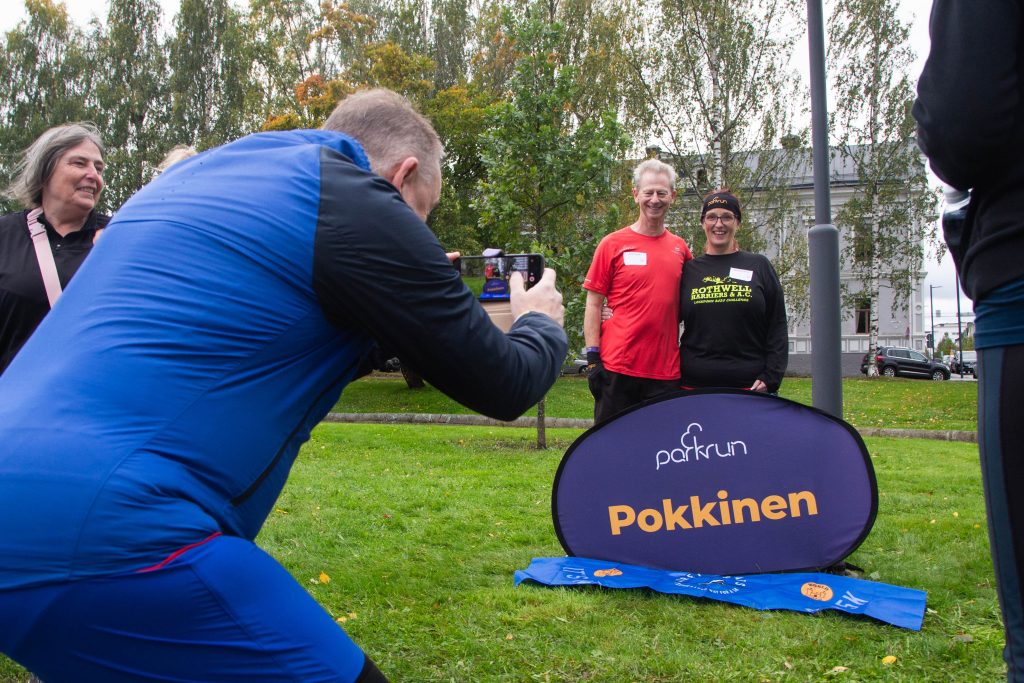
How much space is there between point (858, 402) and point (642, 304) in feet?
67.6

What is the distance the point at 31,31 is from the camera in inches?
1447

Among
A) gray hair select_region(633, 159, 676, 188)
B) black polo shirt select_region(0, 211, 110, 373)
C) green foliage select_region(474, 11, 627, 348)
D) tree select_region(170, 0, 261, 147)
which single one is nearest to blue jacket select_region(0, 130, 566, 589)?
black polo shirt select_region(0, 211, 110, 373)

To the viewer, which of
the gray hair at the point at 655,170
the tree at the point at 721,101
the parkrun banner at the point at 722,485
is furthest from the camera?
the tree at the point at 721,101

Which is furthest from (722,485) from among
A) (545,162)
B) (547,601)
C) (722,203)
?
(545,162)

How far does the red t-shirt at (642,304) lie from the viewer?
5172 millimetres

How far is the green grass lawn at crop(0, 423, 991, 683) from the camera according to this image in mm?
3285

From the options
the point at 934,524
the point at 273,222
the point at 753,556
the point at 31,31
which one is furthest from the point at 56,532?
the point at 31,31

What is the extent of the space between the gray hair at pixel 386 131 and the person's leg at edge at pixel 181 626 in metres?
0.87

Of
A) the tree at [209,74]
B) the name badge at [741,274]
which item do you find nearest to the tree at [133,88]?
the tree at [209,74]

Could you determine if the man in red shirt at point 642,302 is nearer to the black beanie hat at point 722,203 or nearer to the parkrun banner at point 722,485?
the black beanie hat at point 722,203

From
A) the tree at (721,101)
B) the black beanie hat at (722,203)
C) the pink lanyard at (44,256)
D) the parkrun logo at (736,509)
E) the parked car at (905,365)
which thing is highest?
the tree at (721,101)

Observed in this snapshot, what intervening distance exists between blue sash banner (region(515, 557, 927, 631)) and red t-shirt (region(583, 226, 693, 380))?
1309 mm

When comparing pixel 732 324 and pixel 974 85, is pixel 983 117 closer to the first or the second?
pixel 974 85

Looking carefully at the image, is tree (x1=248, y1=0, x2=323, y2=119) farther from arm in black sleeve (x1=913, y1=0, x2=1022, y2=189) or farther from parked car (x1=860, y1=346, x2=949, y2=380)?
arm in black sleeve (x1=913, y1=0, x2=1022, y2=189)
